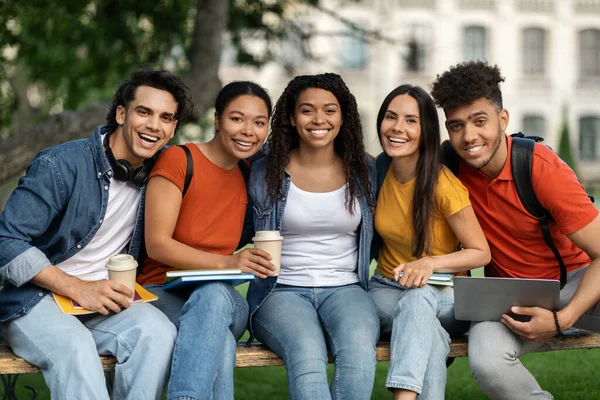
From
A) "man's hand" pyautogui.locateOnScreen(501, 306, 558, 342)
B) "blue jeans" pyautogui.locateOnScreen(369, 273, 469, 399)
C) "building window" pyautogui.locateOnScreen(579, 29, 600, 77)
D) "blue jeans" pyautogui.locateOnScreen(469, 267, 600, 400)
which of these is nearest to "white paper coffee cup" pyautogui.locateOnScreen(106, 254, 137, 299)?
"blue jeans" pyautogui.locateOnScreen(369, 273, 469, 399)

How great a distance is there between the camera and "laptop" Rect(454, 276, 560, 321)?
11.6 ft

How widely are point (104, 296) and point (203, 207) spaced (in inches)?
26.8

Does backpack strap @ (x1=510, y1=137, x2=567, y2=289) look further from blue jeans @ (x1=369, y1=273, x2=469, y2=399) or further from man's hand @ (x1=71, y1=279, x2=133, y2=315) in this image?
man's hand @ (x1=71, y1=279, x2=133, y2=315)

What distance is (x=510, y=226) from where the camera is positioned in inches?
154

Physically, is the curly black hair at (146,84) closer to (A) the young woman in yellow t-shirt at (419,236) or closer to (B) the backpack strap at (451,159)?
(A) the young woman in yellow t-shirt at (419,236)

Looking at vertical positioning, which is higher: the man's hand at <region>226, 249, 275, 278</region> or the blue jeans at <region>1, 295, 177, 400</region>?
the man's hand at <region>226, 249, 275, 278</region>

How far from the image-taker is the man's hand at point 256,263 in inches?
141

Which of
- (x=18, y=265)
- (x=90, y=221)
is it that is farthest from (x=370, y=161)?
(x=18, y=265)

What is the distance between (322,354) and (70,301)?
1094 millimetres

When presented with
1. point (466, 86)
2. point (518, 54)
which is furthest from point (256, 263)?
point (518, 54)

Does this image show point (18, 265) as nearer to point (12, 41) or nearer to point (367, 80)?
point (12, 41)

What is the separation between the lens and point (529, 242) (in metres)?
3.93

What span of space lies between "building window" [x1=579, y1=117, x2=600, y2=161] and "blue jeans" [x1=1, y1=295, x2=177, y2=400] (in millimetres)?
33380

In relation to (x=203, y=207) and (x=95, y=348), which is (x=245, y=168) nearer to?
(x=203, y=207)
